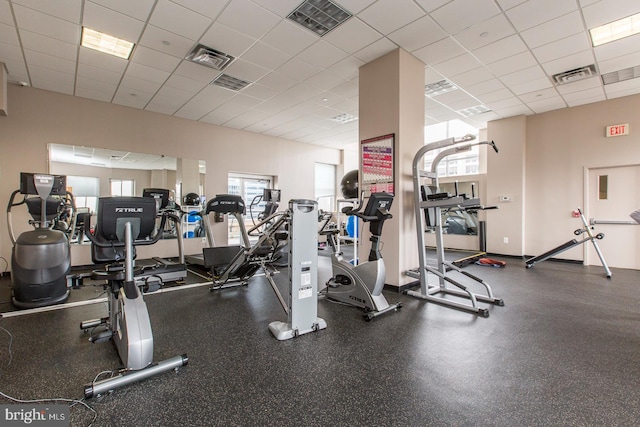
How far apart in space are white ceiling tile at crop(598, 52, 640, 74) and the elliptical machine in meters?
7.99

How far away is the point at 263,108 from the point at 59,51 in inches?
132

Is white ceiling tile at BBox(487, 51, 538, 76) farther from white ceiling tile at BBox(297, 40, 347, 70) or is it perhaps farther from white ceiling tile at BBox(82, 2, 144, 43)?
white ceiling tile at BBox(82, 2, 144, 43)

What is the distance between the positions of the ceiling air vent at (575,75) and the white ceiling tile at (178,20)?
18.2 feet

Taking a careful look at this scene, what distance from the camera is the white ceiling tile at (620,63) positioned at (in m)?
4.24

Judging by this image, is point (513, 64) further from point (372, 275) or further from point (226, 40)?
point (226, 40)

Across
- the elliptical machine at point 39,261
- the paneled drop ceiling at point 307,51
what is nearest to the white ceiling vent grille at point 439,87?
the paneled drop ceiling at point 307,51

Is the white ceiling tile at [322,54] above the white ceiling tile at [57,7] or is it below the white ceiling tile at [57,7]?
above

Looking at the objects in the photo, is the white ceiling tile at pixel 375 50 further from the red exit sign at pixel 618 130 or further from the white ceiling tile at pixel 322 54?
the red exit sign at pixel 618 130

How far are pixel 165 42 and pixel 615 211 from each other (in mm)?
8608

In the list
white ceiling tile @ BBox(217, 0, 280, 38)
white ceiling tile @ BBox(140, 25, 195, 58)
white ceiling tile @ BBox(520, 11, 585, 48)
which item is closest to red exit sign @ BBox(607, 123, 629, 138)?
white ceiling tile @ BBox(520, 11, 585, 48)

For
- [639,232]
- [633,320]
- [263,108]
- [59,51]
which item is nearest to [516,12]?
[633,320]

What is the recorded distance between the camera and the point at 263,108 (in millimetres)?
6348

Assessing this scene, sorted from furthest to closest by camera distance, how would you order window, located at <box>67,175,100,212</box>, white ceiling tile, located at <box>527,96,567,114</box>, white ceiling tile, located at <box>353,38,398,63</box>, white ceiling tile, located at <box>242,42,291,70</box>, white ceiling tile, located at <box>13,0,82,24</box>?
white ceiling tile, located at <box>527,96,567,114</box>
window, located at <box>67,175,100,212</box>
white ceiling tile, located at <box>242,42,291,70</box>
white ceiling tile, located at <box>353,38,398,63</box>
white ceiling tile, located at <box>13,0,82,24</box>

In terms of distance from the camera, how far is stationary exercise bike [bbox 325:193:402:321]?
10.5 feet
